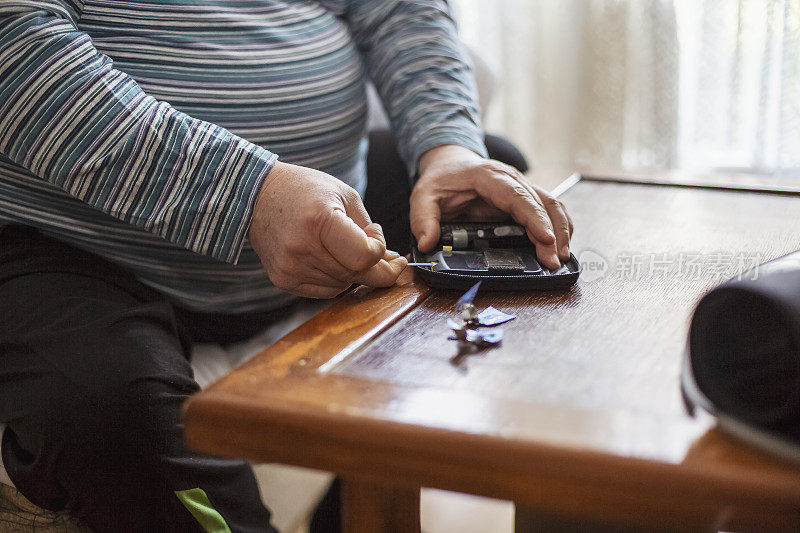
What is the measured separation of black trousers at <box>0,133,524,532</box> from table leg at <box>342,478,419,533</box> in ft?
0.43

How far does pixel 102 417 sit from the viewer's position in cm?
58

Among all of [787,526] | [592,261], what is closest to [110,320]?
[592,261]

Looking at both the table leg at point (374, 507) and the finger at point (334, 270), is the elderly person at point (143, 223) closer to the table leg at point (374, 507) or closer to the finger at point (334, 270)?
the finger at point (334, 270)

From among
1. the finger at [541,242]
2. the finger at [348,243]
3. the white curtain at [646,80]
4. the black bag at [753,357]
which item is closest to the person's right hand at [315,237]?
the finger at [348,243]

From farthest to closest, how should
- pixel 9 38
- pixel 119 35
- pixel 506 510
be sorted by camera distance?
pixel 506 510
pixel 119 35
pixel 9 38

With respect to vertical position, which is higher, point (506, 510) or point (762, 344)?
point (762, 344)

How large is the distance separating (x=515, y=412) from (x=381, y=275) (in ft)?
0.72

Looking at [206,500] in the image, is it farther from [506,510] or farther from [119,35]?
[506,510]

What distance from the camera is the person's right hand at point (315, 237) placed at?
1.78 feet

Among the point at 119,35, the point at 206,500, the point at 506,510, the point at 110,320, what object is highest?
the point at 119,35

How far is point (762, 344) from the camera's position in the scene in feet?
1.15

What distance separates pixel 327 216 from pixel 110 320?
0.75 ft

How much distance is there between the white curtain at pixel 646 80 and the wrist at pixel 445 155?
1.28m

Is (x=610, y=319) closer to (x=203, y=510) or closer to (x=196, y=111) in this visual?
(x=203, y=510)
